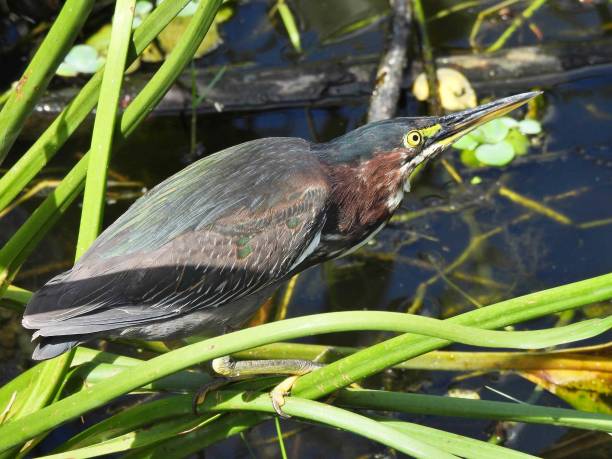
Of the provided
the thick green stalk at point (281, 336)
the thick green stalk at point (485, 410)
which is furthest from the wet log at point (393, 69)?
the thick green stalk at point (281, 336)

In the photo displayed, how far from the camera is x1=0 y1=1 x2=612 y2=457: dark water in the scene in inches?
145

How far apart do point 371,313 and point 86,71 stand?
344 cm

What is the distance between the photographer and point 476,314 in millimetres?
1895

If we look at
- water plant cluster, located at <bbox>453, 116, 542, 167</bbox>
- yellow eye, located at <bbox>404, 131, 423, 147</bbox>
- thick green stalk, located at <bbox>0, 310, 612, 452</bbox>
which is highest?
thick green stalk, located at <bbox>0, 310, 612, 452</bbox>

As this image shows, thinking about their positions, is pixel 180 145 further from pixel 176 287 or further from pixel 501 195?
pixel 176 287

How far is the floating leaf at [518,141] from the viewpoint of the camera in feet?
14.8

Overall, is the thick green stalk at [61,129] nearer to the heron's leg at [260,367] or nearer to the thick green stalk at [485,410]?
the heron's leg at [260,367]

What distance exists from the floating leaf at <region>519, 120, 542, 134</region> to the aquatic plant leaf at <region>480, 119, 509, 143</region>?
0.09 m

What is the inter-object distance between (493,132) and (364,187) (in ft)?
4.82

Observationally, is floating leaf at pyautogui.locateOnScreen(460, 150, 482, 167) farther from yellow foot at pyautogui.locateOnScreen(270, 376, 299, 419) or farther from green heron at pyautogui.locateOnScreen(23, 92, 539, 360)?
yellow foot at pyautogui.locateOnScreen(270, 376, 299, 419)

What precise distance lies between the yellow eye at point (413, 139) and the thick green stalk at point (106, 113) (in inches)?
40.6

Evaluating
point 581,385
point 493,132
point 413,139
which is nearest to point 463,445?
point 581,385

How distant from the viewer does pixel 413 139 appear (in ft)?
10.4

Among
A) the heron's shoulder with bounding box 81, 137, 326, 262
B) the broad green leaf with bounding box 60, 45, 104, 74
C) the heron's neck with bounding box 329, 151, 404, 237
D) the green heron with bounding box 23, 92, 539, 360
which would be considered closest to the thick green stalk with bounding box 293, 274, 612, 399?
the green heron with bounding box 23, 92, 539, 360
